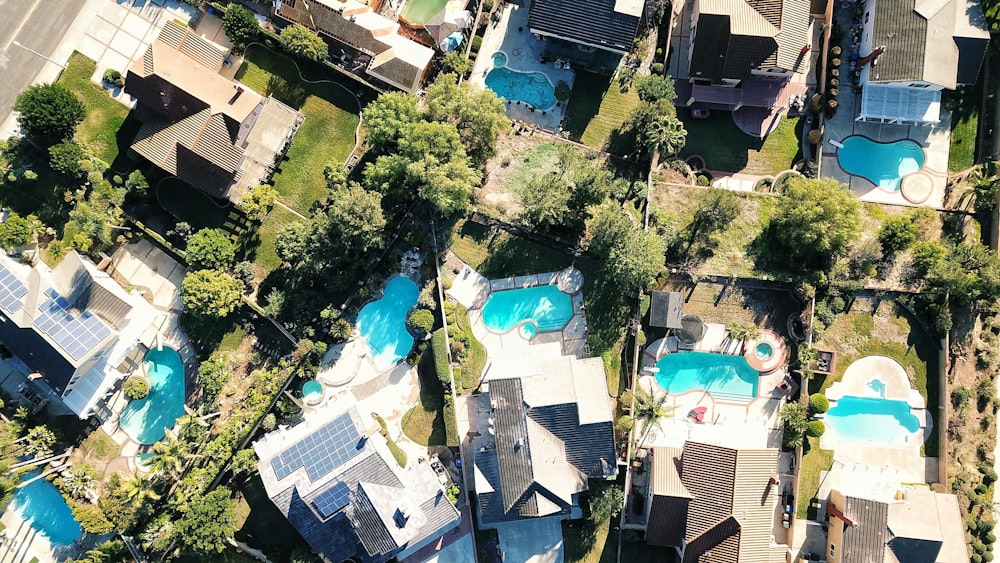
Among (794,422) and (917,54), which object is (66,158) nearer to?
(794,422)

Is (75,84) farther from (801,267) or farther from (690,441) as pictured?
(801,267)

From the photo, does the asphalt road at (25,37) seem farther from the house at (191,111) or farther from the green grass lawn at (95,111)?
the house at (191,111)

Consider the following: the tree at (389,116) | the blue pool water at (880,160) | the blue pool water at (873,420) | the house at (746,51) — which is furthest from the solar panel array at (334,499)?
the blue pool water at (880,160)

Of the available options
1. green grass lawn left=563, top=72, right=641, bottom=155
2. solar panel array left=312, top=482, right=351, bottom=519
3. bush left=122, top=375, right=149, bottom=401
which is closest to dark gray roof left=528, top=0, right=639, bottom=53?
green grass lawn left=563, top=72, right=641, bottom=155

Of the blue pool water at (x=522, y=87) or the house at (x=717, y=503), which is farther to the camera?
the blue pool water at (x=522, y=87)

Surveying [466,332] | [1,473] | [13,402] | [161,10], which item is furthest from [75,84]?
[466,332]
